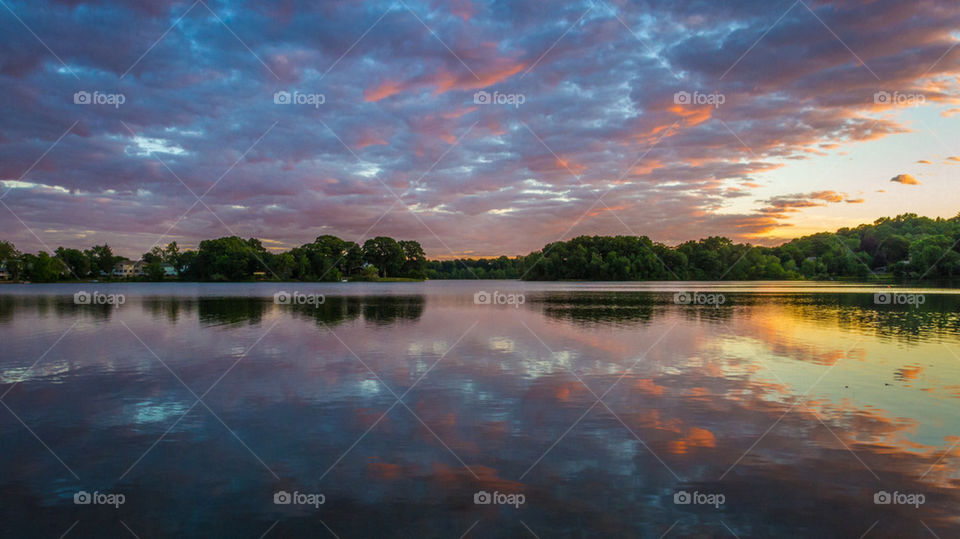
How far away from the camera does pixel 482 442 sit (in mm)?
9773

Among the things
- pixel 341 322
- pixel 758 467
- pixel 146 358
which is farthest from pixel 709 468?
pixel 341 322

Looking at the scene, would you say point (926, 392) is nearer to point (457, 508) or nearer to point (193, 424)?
point (457, 508)

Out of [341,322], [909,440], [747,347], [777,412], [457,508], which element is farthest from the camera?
[341,322]

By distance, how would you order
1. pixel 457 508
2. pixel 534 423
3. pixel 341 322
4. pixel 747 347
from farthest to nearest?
1. pixel 341 322
2. pixel 747 347
3. pixel 534 423
4. pixel 457 508

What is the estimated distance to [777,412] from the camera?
1178 cm

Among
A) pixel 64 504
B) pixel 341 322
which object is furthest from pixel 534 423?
pixel 341 322

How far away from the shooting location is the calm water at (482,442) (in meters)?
6.88

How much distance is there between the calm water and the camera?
688cm

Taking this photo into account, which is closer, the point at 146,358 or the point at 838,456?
the point at 838,456

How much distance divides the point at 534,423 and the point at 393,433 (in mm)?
2841

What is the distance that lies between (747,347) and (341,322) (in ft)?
76.0

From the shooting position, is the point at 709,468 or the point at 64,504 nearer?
the point at 64,504

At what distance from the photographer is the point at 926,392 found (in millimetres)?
13742

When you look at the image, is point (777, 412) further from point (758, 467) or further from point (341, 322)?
point (341, 322)
